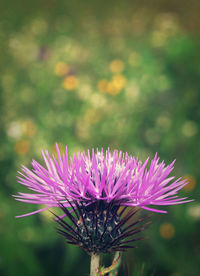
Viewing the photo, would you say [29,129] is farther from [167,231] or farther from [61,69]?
[167,231]

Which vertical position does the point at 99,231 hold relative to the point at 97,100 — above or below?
below

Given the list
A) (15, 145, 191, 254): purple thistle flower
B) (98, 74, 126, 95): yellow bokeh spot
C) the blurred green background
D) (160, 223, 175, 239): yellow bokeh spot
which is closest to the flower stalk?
(15, 145, 191, 254): purple thistle flower

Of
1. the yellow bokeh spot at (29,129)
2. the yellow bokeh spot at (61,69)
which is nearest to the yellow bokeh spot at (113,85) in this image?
the yellow bokeh spot at (61,69)

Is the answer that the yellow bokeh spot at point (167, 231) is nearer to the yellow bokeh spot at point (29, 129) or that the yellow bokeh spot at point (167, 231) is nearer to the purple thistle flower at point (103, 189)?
the yellow bokeh spot at point (29, 129)

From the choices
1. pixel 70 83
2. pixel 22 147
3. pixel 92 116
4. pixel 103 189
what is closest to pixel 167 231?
pixel 92 116

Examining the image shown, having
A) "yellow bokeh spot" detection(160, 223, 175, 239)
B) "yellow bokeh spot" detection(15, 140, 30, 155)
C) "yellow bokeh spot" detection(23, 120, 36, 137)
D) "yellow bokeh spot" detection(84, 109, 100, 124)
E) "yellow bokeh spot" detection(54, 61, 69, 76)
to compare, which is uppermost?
"yellow bokeh spot" detection(54, 61, 69, 76)

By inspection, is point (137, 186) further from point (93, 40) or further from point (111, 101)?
point (93, 40)

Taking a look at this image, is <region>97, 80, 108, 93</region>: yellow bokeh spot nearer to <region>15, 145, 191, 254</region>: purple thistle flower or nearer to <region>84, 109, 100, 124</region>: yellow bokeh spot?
<region>84, 109, 100, 124</region>: yellow bokeh spot
